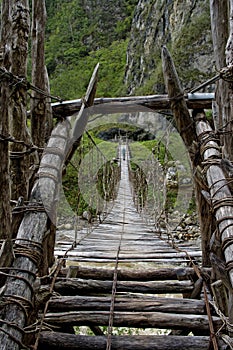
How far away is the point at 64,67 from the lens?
19703 mm

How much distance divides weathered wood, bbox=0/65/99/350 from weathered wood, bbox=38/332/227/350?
21 cm

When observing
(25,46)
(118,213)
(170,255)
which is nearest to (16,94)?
(25,46)

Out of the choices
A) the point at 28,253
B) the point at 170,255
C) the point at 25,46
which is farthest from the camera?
the point at 170,255

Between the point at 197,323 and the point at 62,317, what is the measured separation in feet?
1.72

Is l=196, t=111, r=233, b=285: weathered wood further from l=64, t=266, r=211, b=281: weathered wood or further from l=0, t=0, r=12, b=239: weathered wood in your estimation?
l=0, t=0, r=12, b=239: weathered wood

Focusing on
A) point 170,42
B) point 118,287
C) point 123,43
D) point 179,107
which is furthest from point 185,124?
point 123,43

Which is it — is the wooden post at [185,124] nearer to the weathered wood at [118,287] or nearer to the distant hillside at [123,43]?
the weathered wood at [118,287]

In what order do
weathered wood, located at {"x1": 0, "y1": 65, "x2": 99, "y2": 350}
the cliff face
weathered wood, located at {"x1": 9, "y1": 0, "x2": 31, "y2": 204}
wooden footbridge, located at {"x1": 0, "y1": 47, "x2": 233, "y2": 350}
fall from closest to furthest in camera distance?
weathered wood, located at {"x1": 0, "y1": 65, "x2": 99, "y2": 350}
wooden footbridge, located at {"x1": 0, "y1": 47, "x2": 233, "y2": 350}
weathered wood, located at {"x1": 9, "y1": 0, "x2": 31, "y2": 204}
the cliff face

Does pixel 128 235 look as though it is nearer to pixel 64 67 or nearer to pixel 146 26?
A: pixel 146 26

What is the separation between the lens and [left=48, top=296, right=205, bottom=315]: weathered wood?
1508 mm

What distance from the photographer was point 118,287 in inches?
69.2

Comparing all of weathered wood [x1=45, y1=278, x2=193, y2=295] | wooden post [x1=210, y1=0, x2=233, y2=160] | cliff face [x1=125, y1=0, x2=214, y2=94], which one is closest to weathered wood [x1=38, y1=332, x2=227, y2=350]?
weathered wood [x1=45, y1=278, x2=193, y2=295]

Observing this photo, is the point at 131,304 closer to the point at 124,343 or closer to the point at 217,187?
the point at 124,343

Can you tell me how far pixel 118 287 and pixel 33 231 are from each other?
1.94ft
